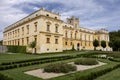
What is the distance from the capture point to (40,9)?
3756cm

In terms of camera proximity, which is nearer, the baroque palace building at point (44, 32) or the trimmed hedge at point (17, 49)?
the baroque palace building at point (44, 32)

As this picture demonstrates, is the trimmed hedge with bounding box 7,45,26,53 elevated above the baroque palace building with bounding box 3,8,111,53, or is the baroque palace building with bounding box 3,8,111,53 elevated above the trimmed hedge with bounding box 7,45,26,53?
the baroque palace building with bounding box 3,8,111,53

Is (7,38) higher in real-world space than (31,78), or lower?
higher

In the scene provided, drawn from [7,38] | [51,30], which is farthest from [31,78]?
[7,38]

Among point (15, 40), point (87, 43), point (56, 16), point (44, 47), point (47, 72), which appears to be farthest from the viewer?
point (87, 43)

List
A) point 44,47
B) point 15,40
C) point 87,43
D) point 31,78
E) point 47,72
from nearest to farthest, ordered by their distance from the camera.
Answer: point 31,78 < point 47,72 < point 44,47 < point 15,40 < point 87,43

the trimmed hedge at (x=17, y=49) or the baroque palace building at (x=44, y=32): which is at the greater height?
the baroque palace building at (x=44, y=32)

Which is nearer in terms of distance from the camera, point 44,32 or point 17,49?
point 44,32

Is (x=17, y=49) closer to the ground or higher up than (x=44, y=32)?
closer to the ground

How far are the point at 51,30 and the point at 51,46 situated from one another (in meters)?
3.88

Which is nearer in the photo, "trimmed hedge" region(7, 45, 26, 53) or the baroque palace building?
the baroque palace building

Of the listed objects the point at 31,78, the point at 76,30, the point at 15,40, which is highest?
the point at 76,30

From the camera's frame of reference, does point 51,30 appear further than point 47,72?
Yes

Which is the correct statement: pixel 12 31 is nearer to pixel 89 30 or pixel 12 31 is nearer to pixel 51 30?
pixel 51 30
